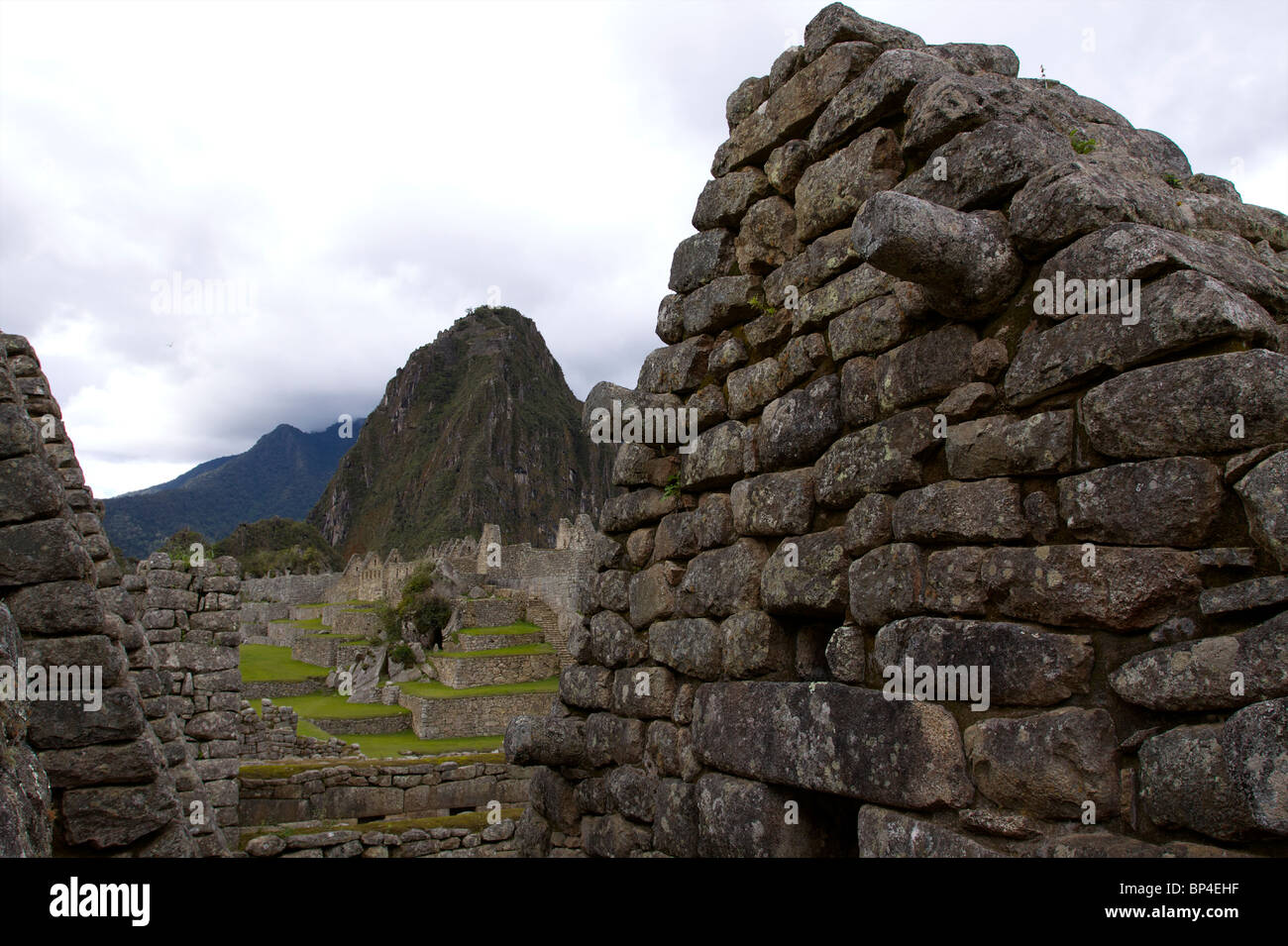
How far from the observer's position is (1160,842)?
9.25 ft

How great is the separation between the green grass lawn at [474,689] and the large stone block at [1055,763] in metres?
23.3

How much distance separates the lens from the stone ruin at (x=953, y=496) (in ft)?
9.29

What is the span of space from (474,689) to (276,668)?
11210mm

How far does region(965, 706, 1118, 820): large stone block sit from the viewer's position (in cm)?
296

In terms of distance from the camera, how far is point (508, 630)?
3534 centimetres

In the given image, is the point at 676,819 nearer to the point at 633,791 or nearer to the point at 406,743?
the point at 633,791

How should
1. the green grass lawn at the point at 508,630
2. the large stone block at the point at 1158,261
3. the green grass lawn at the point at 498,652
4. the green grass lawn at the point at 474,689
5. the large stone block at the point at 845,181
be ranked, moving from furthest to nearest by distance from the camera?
1. the green grass lawn at the point at 508,630
2. the green grass lawn at the point at 498,652
3. the green grass lawn at the point at 474,689
4. the large stone block at the point at 845,181
5. the large stone block at the point at 1158,261

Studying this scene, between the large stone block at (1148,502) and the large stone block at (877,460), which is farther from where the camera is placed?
the large stone block at (877,460)

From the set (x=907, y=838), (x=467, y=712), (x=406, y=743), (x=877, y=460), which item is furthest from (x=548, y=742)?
(x=467, y=712)

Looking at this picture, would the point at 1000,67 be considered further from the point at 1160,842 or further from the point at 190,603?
the point at 190,603

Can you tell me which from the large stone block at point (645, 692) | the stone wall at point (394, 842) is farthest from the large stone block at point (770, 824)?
the stone wall at point (394, 842)

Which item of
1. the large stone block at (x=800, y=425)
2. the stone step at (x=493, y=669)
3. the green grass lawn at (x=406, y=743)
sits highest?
the large stone block at (x=800, y=425)

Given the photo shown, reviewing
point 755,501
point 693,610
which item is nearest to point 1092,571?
point 755,501

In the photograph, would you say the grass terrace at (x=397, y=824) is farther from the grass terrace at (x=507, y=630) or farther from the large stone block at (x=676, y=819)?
the grass terrace at (x=507, y=630)
